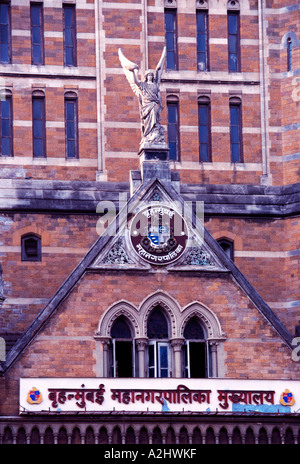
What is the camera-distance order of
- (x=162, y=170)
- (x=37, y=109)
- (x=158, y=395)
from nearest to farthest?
(x=158, y=395)
(x=162, y=170)
(x=37, y=109)

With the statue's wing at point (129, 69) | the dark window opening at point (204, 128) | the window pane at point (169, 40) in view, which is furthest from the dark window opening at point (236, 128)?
the statue's wing at point (129, 69)

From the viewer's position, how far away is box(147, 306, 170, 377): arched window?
60719 mm

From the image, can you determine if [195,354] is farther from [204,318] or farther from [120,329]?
[120,329]

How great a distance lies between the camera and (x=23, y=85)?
213 feet

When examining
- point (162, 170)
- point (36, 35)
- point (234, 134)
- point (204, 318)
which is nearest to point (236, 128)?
point (234, 134)

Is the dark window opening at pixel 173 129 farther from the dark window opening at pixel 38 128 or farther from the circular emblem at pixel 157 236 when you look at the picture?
the circular emblem at pixel 157 236

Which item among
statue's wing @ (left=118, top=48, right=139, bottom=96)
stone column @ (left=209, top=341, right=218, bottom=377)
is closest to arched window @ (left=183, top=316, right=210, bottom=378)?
stone column @ (left=209, top=341, right=218, bottom=377)

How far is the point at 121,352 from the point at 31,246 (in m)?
5.02

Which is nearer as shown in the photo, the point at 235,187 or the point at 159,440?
the point at 159,440

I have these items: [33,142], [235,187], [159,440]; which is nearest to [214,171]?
[235,187]

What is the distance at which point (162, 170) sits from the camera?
6162 cm

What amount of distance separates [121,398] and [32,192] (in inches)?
304

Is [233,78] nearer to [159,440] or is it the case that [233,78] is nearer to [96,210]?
[96,210]

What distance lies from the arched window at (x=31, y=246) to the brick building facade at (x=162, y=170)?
4 cm
